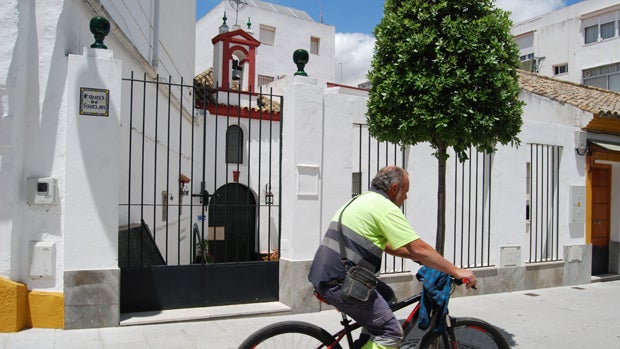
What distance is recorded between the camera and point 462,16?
4.86 meters

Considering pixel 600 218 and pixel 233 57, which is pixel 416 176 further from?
pixel 233 57

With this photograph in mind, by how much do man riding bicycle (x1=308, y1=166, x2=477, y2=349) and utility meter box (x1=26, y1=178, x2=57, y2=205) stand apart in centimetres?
331

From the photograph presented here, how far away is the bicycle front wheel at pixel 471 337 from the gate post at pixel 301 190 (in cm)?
294

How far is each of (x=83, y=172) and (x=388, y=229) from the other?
143 inches

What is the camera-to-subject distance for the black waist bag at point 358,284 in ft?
10.4

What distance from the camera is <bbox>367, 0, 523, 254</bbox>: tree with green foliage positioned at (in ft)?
15.3

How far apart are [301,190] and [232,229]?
5.01ft

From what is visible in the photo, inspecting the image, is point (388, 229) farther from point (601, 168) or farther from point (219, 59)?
point (219, 59)

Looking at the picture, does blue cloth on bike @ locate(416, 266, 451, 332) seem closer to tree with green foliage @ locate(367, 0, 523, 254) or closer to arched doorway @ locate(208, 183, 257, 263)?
tree with green foliage @ locate(367, 0, 523, 254)

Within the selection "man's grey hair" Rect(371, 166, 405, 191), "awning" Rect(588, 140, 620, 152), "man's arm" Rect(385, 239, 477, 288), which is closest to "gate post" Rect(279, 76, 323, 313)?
"man's grey hair" Rect(371, 166, 405, 191)

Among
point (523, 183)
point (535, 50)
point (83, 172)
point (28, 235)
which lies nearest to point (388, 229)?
point (83, 172)

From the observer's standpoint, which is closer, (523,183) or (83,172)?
(83,172)

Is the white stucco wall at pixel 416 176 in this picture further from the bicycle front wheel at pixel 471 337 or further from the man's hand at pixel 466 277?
the man's hand at pixel 466 277

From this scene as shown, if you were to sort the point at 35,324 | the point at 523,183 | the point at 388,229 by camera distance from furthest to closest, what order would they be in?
1. the point at 523,183
2. the point at 35,324
3. the point at 388,229
